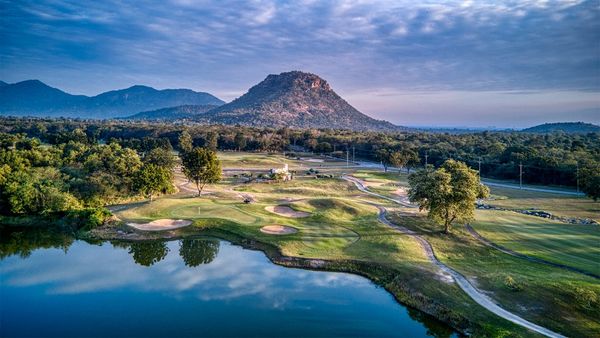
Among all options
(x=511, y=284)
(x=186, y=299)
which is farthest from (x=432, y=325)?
(x=186, y=299)

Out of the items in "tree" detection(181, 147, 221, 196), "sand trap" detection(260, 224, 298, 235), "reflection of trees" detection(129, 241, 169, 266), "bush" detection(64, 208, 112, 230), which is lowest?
"reflection of trees" detection(129, 241, 169, 266)

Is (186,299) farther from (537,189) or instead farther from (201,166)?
(537,189)

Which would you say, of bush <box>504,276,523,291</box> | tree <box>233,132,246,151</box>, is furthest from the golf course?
tree <box>233,132,246,151</box>

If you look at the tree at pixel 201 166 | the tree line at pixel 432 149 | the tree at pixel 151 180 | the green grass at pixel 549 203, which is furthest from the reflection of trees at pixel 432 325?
the tree line at pixel 432 149

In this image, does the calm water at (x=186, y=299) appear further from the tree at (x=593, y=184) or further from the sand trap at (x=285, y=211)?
the tree at (x=593, y=184)

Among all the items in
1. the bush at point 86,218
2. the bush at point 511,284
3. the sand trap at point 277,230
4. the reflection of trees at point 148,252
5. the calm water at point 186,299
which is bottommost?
the calm water at point 186,299

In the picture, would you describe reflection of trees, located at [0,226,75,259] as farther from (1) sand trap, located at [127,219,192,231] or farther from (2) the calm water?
(1) sand trap, located at [127,219,192,231]

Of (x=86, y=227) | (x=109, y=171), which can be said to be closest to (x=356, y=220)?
(x=86, y=227)

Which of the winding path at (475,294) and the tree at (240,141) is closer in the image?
the winding path at (475,294)
